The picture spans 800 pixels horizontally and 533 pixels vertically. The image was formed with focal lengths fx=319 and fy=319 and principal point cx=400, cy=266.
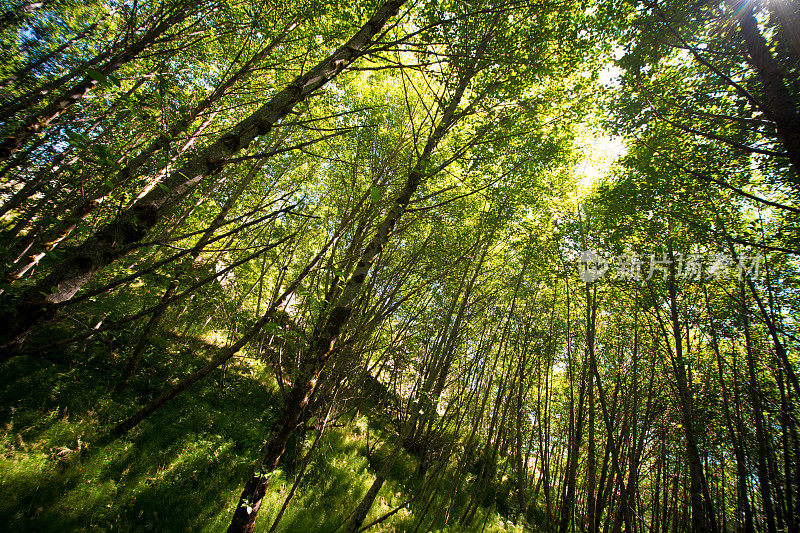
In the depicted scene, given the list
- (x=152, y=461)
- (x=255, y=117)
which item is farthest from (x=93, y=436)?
(x=255, y=117)

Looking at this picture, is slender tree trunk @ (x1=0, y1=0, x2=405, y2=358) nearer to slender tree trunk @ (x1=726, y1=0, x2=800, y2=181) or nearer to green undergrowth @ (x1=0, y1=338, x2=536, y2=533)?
green undergrowth @ (x1=0, y1=338, x2=536, y2=533)

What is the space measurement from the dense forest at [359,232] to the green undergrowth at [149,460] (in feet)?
0.13

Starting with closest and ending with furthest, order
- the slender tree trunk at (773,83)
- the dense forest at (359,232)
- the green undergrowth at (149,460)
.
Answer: the dense forest at (359,232), the slender tree trunk at (773,83), the green undergrowth at (149,460)

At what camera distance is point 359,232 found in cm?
337

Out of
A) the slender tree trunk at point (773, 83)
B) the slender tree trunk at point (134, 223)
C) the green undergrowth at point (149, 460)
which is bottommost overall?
the green undergrowth at point (149, 460)

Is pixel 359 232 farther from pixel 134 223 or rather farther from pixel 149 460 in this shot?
pixel 149 460

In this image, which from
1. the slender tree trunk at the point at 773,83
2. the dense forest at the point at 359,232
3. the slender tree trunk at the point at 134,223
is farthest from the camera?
the slender tree trunk at the point at 773,83

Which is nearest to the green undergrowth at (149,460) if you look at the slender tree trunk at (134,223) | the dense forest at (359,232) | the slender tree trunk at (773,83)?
the dense forest at (359,232)

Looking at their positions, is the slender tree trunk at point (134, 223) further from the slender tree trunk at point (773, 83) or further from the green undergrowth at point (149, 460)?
the slender tree trunk at point (773, 83)

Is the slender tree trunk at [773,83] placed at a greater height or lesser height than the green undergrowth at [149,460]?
greater

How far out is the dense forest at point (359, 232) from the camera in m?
2.73

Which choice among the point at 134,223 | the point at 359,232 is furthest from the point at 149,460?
the point at 134,223

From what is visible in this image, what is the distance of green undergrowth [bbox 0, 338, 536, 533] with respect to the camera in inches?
164

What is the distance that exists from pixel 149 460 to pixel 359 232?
533 cm
